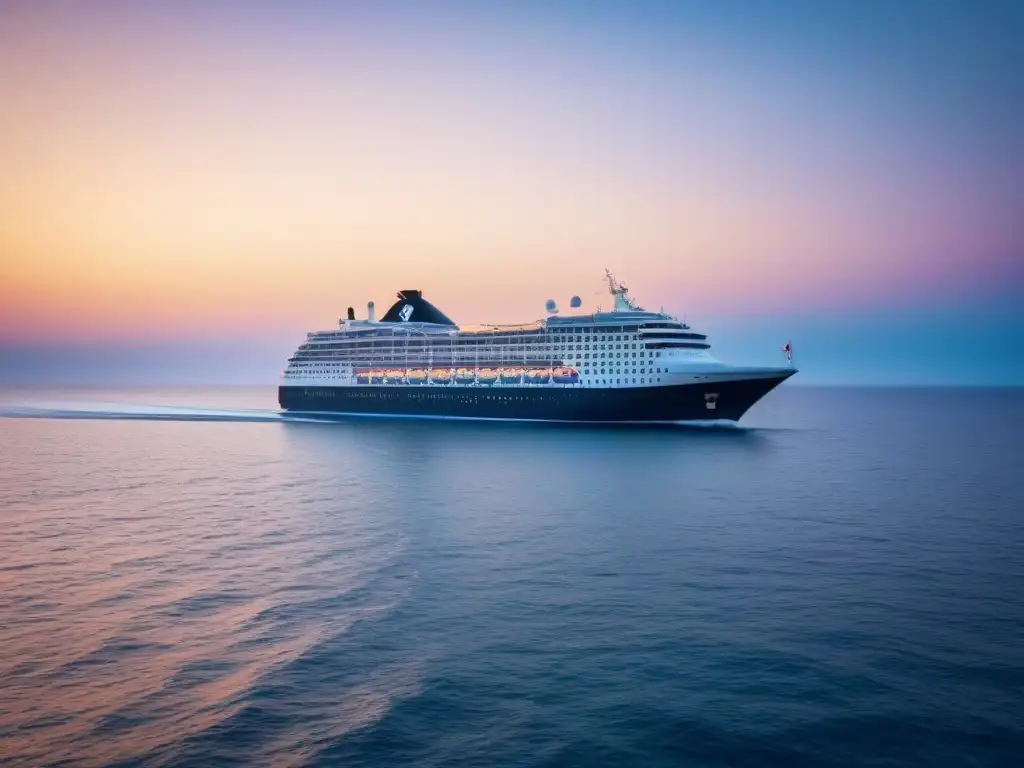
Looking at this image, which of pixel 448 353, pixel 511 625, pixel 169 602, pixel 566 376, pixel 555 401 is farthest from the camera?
pixel 448 353

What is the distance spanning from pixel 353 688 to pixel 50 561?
14593 millimetres

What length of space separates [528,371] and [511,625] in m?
71.9

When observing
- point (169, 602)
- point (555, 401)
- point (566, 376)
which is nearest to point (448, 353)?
point (566, 376)

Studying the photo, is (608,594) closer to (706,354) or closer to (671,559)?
(671,559)

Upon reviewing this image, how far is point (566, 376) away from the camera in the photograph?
8444cm

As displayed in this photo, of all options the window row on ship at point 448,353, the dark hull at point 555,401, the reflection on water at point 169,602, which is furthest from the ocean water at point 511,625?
the window row on ship at point 448,353

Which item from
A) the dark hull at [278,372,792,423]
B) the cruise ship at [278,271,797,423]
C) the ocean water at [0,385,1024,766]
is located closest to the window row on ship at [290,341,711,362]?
the cruise ship at [278,271,797,423]

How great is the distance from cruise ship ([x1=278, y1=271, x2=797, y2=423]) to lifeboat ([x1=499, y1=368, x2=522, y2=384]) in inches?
5.0

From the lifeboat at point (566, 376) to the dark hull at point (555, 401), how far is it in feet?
4.42

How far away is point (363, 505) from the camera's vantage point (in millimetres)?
33500

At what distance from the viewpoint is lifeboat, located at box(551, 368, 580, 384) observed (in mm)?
83312

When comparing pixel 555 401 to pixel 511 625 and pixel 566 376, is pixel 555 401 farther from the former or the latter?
pixel 511 625

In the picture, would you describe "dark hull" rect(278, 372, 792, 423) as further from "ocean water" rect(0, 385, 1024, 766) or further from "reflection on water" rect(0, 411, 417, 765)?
"reflection on water" rect(0, 411, 417, 765)

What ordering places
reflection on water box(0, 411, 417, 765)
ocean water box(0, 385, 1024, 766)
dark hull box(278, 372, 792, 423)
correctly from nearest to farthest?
ocean water box(0, 385, 1024, 766)
reflection on water box(0, 411, 417, 765)
dark hull box(278, 372, 792, 423)
